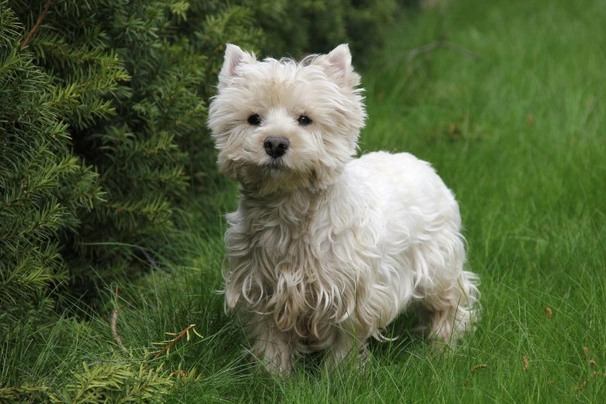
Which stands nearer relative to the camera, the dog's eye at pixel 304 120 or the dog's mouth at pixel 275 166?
the dog's mouth at pixel 275 166

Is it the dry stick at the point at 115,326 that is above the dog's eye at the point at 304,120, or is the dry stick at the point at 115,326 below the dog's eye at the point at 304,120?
below

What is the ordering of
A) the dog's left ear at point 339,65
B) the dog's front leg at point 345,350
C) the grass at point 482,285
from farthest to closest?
the dog's front leg at point 345,350 → the dog's left ear at point 339,65 → the grass at point 482,285

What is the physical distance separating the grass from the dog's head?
78 cm

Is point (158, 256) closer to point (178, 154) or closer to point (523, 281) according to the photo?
point (178, 154)

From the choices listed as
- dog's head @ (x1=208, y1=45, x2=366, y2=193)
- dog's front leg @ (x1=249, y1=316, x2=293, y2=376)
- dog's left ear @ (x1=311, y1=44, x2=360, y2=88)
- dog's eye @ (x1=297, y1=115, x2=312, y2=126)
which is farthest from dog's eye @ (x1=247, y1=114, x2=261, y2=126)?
dog's front leg @ (x1=249, y1=316, x2=293, y2=376)

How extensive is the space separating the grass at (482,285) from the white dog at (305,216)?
20 cm

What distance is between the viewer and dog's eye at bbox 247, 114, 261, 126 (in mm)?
3848

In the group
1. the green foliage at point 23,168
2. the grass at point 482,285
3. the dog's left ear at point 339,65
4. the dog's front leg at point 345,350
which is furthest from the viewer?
the dog's front leg at point 345,350

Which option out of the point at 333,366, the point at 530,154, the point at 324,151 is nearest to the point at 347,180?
the point at 324,151

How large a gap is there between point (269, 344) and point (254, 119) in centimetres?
97

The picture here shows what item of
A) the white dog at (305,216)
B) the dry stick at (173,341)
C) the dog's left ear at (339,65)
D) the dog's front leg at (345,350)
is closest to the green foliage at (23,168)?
the dry stick at (173,341)

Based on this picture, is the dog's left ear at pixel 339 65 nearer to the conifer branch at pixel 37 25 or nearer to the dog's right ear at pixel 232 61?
the dog's right ear at pixel 232 61


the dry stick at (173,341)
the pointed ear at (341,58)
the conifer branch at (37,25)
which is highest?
the conifer branch at (37,25)

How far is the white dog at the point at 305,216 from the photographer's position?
3.81 m
